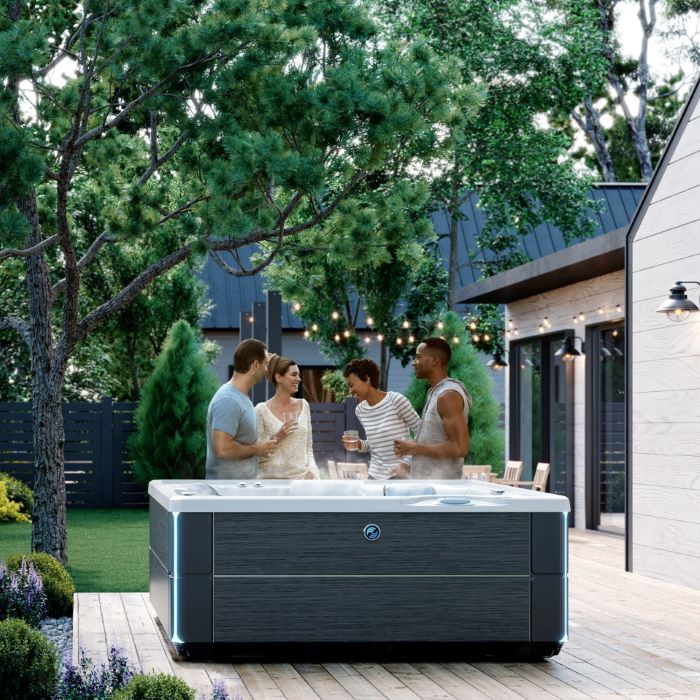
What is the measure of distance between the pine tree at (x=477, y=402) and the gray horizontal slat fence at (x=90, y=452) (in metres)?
1.46

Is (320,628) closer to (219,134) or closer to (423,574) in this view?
(423,574)

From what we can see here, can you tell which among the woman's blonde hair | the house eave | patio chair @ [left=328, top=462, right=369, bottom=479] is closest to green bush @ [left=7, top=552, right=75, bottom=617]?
the woman's blonde hair

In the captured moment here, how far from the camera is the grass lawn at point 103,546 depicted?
9.30 meters

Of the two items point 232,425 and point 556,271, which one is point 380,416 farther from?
point 556,271

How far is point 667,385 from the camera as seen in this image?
29.4ft

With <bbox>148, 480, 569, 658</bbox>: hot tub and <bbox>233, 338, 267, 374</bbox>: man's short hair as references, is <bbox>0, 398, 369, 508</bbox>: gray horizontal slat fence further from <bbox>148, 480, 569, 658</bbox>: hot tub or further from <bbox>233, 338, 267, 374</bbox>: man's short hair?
<bbox>148, 480, 569, 658</bbox>: hot tub

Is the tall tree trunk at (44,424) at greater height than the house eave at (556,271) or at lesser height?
lesser

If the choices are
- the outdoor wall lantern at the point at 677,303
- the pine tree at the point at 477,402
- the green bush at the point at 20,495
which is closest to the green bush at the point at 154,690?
the outdoor wall lantern at the point at 677,303

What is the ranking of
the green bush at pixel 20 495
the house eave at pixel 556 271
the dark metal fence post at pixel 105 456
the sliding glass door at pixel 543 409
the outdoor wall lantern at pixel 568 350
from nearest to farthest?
the house eave at pixel 556 271, the outdoor wall lantern at pixel 568 350, the sliding glass door at pixel 543 409, the green bush at pixel 20 495, the dark metal fence post at pixel 105 456

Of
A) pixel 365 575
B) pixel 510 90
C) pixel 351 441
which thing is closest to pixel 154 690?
pixel 365 575

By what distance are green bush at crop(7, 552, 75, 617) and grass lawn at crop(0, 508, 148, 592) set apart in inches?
50.9

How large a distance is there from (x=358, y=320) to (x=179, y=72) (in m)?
14.2

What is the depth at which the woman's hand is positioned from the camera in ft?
22.8

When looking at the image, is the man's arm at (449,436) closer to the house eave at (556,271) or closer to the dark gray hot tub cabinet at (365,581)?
the dark gray hot tub cabinet at (365,581)
